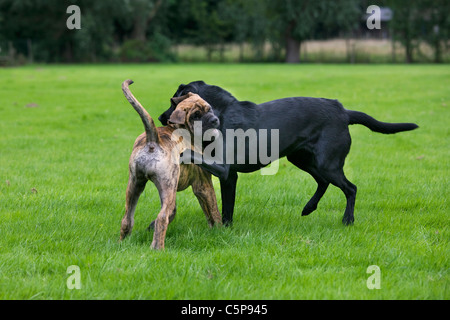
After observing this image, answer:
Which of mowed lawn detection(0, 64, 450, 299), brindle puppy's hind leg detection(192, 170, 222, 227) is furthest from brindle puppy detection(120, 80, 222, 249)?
mowed lawn detection(0, 64, 450, 299)

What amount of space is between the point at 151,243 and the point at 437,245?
2382mm

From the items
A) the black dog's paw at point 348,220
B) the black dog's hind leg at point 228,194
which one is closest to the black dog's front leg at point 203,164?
the black dog's hind leg at point 228,194

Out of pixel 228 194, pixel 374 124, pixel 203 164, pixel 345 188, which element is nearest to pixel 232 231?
pixel 228 194

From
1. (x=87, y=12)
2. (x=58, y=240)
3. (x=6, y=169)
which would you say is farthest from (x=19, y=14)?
(x=58, y=240)

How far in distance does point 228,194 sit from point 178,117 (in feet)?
3.34

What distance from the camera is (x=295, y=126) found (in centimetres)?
493

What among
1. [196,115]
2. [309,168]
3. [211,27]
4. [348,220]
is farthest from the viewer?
[211,27]

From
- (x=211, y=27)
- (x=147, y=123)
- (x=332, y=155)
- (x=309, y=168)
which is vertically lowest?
(x=309, y=168)

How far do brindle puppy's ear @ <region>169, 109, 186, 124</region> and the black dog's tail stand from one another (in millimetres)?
1803

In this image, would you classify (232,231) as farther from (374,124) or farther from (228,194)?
(374,124)

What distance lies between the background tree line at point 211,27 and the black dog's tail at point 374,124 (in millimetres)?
33784

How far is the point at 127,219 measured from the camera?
448 centimetres

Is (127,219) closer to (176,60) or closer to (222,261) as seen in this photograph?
(222,261)

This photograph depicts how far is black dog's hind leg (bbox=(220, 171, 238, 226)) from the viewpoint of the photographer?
4.88m
